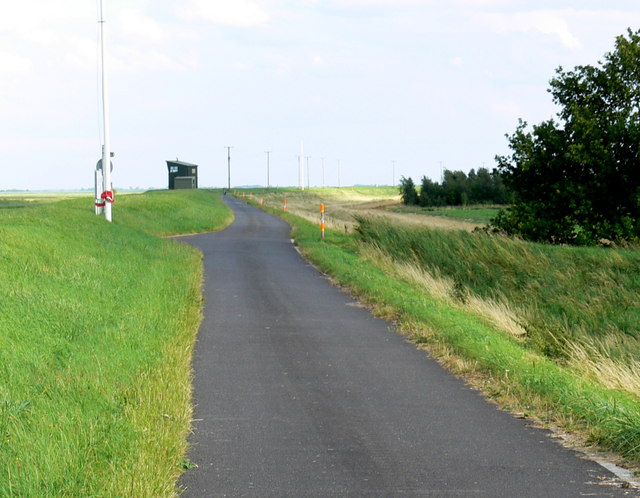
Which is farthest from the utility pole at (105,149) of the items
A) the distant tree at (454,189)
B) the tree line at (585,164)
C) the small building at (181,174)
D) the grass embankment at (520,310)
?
the small building at (181,174)

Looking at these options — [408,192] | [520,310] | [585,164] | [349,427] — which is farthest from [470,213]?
[349,427]

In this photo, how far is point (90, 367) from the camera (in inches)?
337

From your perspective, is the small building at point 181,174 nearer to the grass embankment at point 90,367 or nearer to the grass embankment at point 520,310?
the grass embankment at point 520,310

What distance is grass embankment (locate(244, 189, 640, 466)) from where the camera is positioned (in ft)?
25.9

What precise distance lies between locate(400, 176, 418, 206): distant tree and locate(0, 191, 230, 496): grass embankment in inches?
3549

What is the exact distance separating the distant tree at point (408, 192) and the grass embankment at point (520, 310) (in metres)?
76.8

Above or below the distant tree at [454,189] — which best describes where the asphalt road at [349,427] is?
below

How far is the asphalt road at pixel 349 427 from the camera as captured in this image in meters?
5.62

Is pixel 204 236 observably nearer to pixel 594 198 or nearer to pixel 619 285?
pixel 594 198

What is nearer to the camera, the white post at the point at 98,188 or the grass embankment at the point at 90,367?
the grass embankment at the point at 90,367

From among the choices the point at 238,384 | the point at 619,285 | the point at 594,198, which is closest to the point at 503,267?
the point at 619,285

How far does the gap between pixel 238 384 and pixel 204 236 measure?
2497cm

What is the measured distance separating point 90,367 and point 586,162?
2249 centimetres

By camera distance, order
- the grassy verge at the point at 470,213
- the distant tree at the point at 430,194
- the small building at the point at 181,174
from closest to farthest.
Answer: the grassy verge at the point at 470,213
the distant tree at the point at 430,194
the small building at the point at 181,174
